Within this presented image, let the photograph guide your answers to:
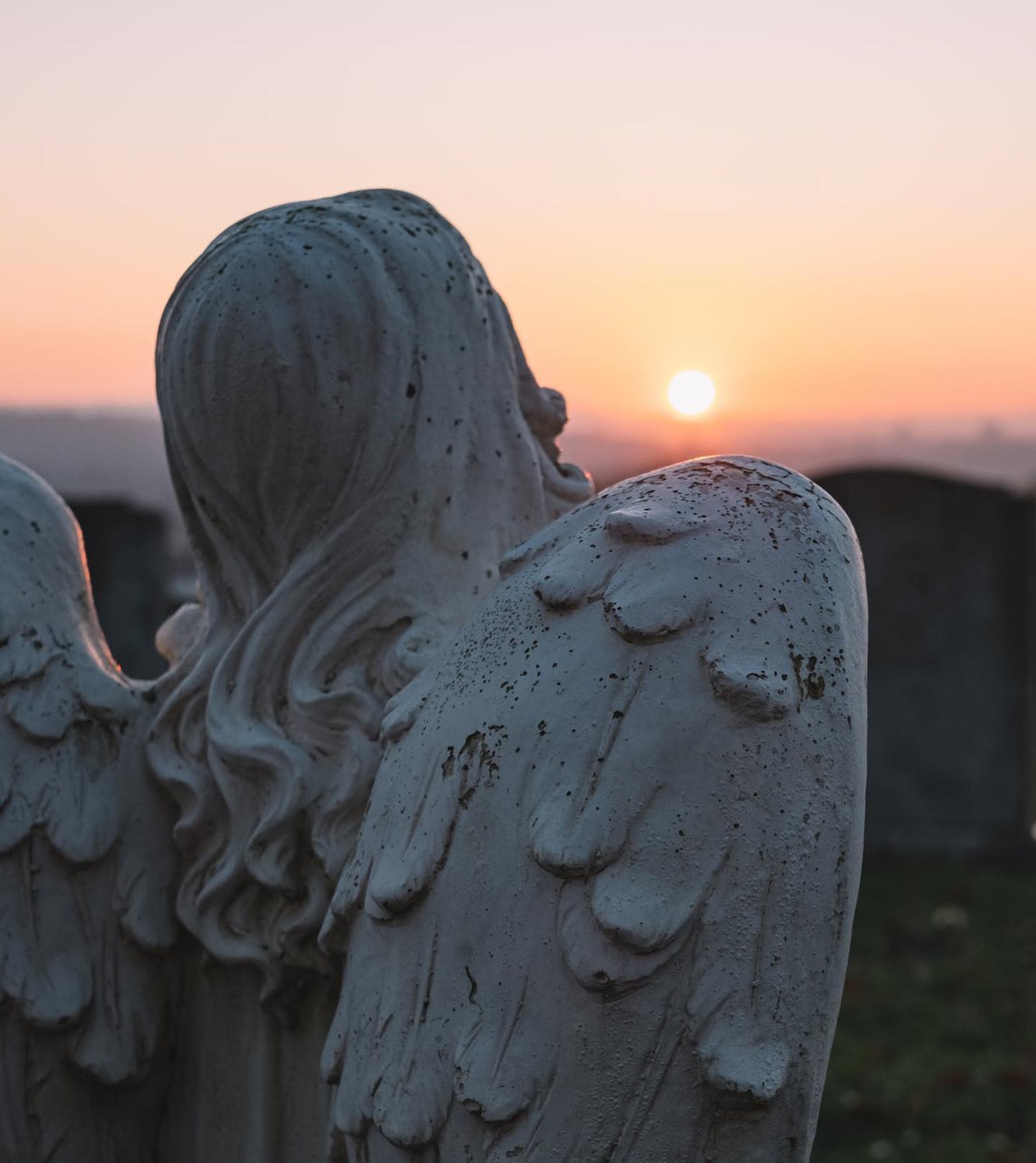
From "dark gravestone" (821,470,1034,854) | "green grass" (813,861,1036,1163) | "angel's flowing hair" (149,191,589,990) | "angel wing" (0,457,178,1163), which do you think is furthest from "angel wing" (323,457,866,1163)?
"dark gravestone" (821,470,1034,854)

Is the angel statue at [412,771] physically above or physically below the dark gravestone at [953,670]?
above

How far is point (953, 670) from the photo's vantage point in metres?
8.13

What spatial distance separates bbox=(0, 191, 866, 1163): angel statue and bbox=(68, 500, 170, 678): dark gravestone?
250 inches

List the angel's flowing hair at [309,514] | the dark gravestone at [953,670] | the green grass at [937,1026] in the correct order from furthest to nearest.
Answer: the dark gravestone at [953,670] → the green grass at [937,1026] → the angel's flowing hair at [309,514]

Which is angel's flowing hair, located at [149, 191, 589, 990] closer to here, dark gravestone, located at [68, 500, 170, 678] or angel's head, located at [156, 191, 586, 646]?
angel's head, located at [156, 191, 586, 646]

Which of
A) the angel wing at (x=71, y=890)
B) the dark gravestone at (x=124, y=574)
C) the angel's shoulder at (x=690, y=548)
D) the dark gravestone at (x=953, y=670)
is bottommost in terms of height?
the dark gravestone at (x=953, y=670)

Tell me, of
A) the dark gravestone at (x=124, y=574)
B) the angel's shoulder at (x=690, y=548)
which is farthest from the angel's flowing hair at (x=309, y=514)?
the dark gravestone at (x=124, y=574)

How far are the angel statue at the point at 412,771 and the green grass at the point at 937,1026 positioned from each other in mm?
3363

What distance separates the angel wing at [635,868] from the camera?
4.26 ft

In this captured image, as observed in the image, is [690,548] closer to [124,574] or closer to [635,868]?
[635,868]

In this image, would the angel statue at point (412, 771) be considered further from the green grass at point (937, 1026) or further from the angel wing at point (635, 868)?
the green grass at point (937, 1026)

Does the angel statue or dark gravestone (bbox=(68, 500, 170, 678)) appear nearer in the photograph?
the angel statue

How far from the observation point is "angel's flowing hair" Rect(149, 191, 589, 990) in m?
1.68

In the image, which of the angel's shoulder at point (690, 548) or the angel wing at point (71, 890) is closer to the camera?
the angel's shoulder at point (690, 548)
